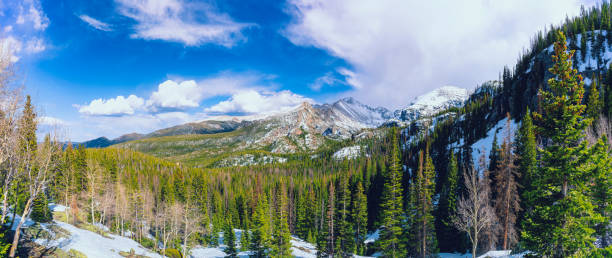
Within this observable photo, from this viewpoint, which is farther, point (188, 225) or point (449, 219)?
point (449, 219)

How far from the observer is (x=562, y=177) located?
50.4ft

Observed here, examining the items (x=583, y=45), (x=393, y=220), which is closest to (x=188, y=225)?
(x=393, y=220)

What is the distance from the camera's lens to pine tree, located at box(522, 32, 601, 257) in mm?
14672

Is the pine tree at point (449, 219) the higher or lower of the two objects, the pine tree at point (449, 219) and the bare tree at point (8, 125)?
the lower

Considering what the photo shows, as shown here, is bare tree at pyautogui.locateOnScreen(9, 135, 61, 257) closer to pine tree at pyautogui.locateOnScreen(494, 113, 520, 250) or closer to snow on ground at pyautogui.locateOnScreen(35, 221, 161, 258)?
snow on ground at pyautogui.locateOnScreen(35, 221, 161, 258)

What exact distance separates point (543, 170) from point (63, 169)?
248 feet

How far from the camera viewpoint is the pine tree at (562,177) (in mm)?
14672

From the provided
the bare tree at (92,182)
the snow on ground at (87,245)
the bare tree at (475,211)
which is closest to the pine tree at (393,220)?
the bare tree at (475,211)

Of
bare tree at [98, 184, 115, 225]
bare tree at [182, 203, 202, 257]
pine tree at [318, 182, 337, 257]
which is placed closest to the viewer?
bare tree at [182, 203, 202, 257]

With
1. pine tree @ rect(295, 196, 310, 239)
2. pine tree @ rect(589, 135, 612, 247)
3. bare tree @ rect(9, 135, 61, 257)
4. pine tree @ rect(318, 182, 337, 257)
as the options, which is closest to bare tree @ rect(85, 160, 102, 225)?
bare tree @ rect(9, 135, 61, 257)

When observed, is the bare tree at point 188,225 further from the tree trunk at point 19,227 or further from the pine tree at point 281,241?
the tree trunk at point 19,227

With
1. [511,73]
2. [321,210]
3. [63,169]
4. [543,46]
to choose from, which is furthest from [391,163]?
[511,73]

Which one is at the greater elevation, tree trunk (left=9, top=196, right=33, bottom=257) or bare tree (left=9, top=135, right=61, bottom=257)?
Answer: bare tree (left=9, top=135, right=61, bottom=257)

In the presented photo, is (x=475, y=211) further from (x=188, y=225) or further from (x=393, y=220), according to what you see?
(x=188, y=225)
